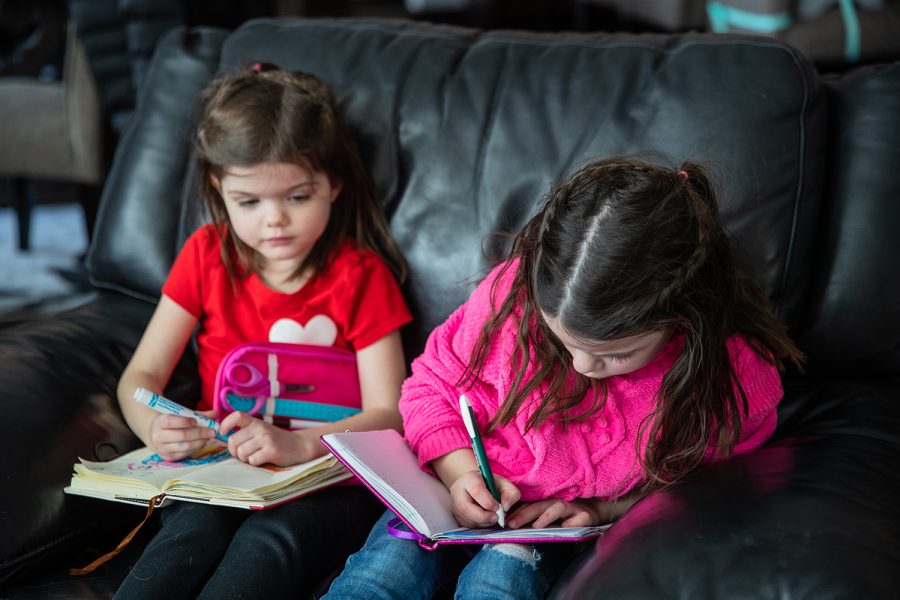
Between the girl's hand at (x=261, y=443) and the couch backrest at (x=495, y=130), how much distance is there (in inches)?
13.0

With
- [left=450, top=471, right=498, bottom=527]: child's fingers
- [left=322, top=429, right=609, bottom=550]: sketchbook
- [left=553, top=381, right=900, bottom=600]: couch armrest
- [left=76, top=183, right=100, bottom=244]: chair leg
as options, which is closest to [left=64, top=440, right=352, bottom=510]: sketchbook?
[left=322, top=429, right=609, bottom=550]: sketchbook

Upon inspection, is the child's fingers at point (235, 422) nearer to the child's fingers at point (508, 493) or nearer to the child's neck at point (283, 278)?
the child's neck at point (283, 278)

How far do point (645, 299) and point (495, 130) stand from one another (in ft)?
2.12

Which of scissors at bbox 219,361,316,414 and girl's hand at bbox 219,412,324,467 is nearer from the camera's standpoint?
girl's hand at bbox 219,412,324,467

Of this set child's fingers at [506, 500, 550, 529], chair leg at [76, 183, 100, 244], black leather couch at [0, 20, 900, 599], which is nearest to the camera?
black leather couch at [0, 20, 900, 599]

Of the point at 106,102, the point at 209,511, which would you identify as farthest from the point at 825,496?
the point at 106,102

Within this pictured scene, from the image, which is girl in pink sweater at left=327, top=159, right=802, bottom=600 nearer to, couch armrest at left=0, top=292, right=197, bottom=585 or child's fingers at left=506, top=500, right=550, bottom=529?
child's fingers at left=506, top=500, right=550, bottom=529

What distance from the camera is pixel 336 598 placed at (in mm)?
1354

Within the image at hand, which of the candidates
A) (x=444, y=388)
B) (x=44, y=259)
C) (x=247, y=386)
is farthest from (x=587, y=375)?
(x=44, y=259)

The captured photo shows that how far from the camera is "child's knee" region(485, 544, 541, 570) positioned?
138 cm

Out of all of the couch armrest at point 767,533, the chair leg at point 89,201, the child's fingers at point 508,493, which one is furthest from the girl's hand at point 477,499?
the chair leg at point 89,201

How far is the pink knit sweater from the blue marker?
1.09ft

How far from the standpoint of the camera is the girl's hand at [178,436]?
1603 mm

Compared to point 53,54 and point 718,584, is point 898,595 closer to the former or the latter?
point 718,584
